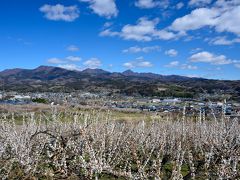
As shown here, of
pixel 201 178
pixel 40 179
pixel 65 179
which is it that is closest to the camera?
pixel 65 179

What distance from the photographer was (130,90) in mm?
198125

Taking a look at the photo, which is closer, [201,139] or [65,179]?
[65,179]

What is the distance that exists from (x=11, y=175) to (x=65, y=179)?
183cm

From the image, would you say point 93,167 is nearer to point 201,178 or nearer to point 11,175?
point 11,175

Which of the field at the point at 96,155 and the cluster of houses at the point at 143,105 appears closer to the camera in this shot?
the field at the point at 96,155

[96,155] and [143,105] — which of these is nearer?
[96,155]

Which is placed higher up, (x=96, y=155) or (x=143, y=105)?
(x=96, y=155)

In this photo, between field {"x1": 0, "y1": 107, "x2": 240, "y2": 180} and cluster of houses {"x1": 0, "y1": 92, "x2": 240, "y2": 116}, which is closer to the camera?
field {"x1": 0, "y1": 107, "x2": 240, "y2": 180}

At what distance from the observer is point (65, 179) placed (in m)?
6.66

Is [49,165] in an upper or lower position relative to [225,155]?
lower

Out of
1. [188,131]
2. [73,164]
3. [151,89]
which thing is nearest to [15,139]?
[73,164]

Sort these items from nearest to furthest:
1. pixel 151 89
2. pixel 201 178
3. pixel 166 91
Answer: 1. pixel 201 178
2. pixel 166 91
3. pixel 151 89

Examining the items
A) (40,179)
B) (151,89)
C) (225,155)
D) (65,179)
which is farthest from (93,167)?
(151,89)

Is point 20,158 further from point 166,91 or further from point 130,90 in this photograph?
point 130,90
